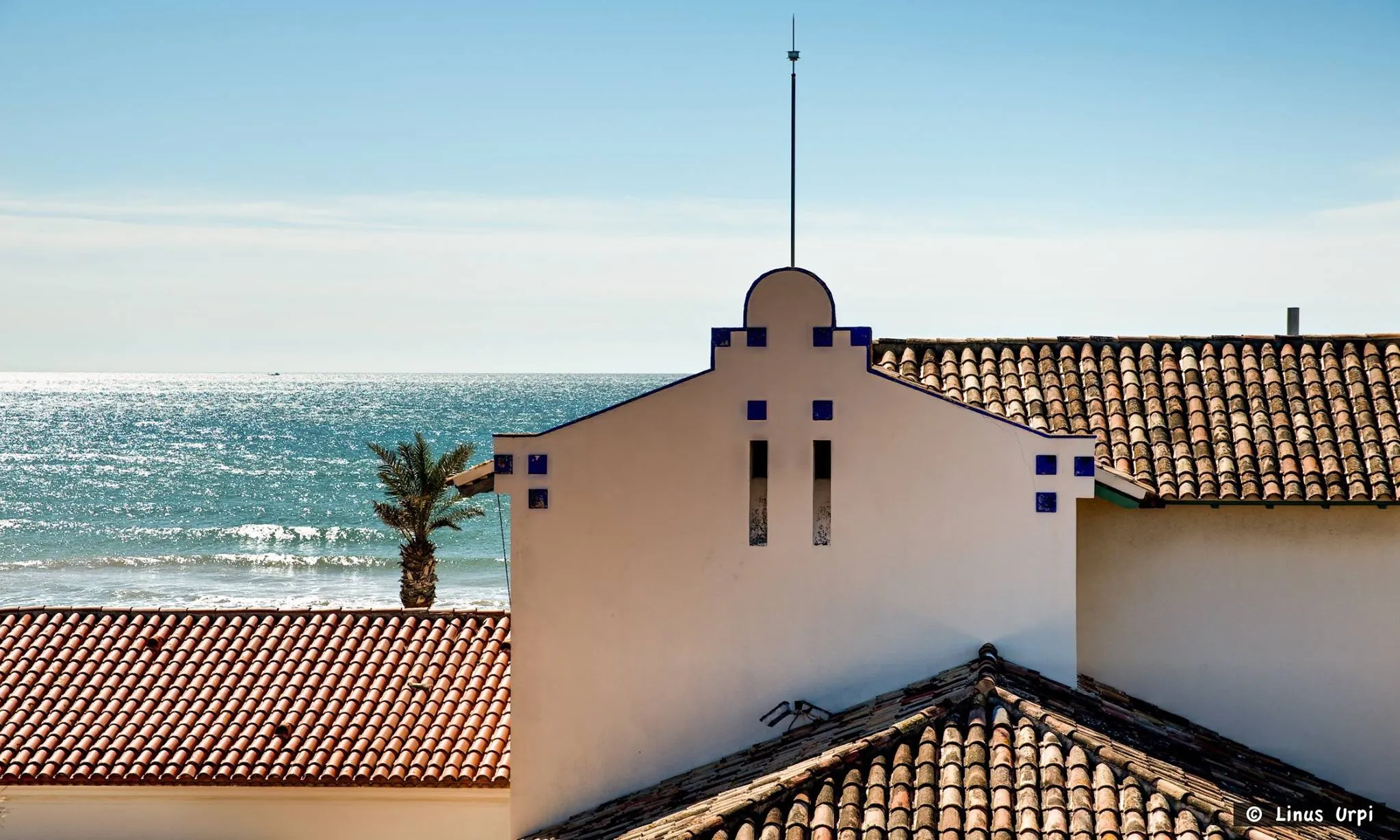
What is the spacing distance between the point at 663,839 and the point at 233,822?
293 inches

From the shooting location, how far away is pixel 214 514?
3019 inches

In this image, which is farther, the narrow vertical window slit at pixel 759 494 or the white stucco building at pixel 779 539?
the narrow vertical window slit at pixel 759 494

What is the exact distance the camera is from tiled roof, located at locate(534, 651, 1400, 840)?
30.2 ft

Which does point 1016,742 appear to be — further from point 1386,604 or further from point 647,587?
point 1386,604

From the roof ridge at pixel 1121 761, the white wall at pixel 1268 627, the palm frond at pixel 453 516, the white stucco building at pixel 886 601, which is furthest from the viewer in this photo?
the palm frond at pixel 453 516

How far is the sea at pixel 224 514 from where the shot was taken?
180 ft

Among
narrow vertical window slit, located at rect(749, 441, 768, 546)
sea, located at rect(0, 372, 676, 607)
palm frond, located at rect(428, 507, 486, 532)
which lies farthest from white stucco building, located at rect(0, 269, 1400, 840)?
palm frond, located at rect(428, 507, 486, 532)

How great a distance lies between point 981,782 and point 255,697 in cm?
1016

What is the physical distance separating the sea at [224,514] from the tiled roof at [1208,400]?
1169 centimetres

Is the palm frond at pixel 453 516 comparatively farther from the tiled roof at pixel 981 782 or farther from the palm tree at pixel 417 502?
the tiled roof at pixel 981 782

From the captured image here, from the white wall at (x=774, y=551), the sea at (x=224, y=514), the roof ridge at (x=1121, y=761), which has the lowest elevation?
the sea at (x=224, y=514)

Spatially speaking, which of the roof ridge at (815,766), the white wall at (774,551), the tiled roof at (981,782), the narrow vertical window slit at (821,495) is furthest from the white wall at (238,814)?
the narrow vertical window slit at (821,495)

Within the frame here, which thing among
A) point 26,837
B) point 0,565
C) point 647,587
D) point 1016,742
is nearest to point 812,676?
point 647,587

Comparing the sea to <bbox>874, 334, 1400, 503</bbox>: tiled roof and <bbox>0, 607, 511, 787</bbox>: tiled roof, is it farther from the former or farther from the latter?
<bbox>874, 334, 1400, 503</bbox>: tiled roof
